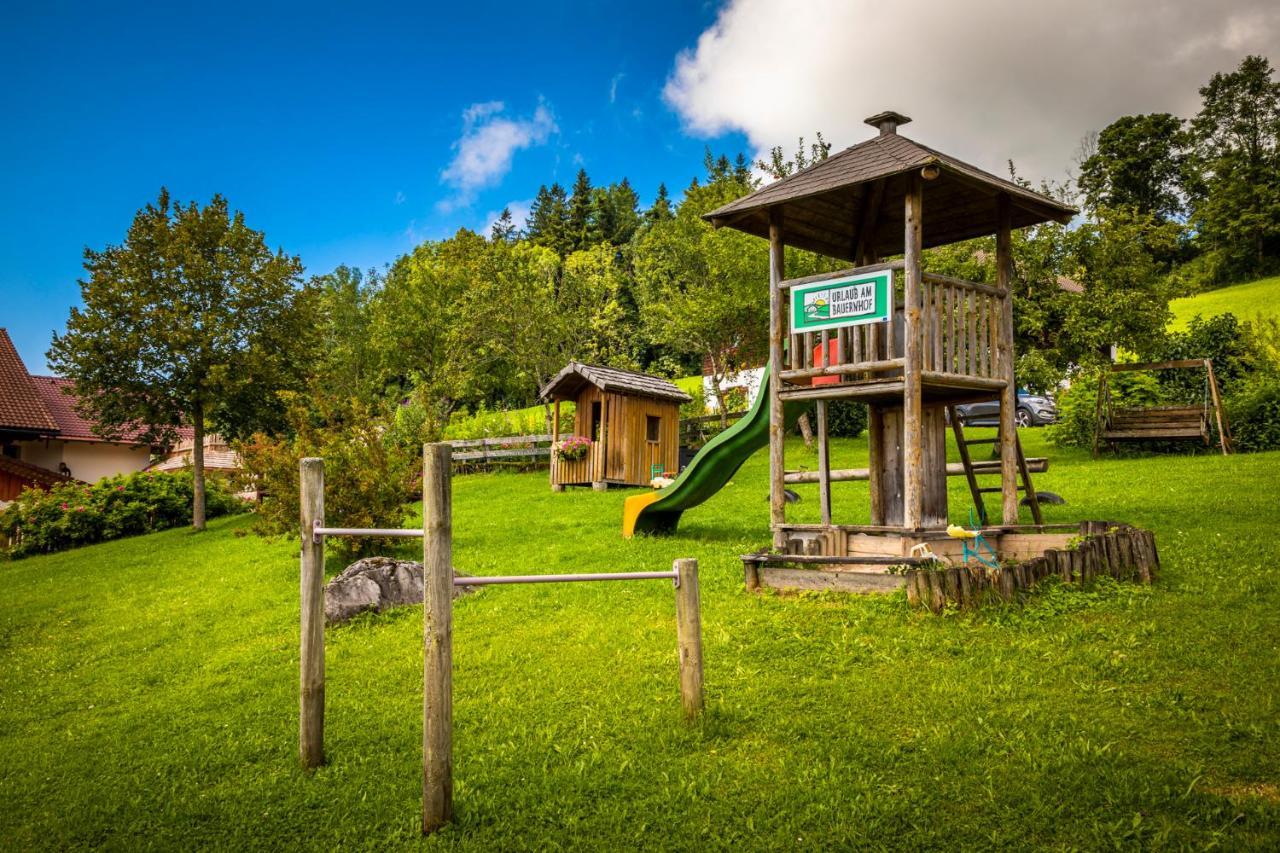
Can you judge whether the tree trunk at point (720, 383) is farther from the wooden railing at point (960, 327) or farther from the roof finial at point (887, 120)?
the wooden railing at point (960, 327)

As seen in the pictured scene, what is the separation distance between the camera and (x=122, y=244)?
21438 millimetres

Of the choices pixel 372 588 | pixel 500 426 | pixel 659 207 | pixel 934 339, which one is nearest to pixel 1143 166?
pixel 659 207

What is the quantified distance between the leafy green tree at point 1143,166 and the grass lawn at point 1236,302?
13170 mm

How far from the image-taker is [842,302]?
9.69 m

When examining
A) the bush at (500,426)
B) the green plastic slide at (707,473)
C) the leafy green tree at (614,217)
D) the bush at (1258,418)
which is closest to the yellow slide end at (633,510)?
the green plastic slide at (707,473)

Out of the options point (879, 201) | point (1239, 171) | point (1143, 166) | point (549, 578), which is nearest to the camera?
point (549, 578)

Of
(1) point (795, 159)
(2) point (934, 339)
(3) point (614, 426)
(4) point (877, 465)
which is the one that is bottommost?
(4) point (877, 465)

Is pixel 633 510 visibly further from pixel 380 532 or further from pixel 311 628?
pixel 380 532

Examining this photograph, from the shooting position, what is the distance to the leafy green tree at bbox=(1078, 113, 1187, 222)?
5988 cm

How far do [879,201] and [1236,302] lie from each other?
141ft

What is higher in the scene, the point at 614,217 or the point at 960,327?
the point at 614,217

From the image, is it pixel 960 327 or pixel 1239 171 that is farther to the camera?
pixel 1239 171

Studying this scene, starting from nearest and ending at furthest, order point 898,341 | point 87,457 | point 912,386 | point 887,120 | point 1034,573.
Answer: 1. point 1034,573
2. point 912,386
3. point 898,341
4. point 887,120
5. point 87,457

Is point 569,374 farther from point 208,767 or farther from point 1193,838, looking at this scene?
point 1193,838
